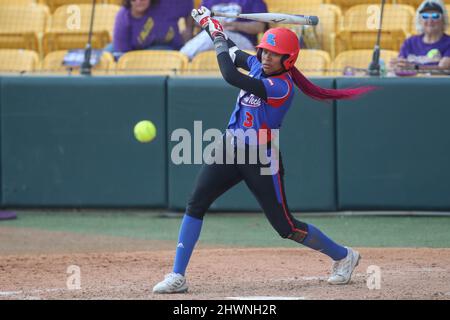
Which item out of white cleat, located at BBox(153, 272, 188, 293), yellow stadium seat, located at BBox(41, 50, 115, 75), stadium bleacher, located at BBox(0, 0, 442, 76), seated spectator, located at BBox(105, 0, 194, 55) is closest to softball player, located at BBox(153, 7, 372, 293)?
white cleat, located at BBox(153, 272, 188, 293)

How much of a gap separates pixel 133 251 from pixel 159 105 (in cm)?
202

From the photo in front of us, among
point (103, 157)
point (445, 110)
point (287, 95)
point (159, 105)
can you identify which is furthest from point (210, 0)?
point (287, 95)

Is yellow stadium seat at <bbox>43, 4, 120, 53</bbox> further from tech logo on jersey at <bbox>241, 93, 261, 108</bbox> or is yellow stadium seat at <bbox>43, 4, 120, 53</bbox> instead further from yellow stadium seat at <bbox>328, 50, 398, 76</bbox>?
tech logo on jersey at <bbox>241, 93, 261, 108</bbox>

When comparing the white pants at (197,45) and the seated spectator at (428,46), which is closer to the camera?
the seated spectator at (428,46)

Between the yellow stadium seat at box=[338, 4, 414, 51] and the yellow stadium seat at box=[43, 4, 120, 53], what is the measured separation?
262 cm

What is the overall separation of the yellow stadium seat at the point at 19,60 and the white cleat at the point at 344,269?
16.7ft

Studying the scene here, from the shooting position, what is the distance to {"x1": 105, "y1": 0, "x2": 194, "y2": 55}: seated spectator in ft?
33.3

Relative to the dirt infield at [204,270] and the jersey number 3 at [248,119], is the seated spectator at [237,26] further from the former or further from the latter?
the jersey number 3 at [248,119]

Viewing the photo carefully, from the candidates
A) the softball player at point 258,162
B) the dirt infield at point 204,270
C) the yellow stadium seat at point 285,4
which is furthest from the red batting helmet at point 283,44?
the yellow stadium seat at point 285,4

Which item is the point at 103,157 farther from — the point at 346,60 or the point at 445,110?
the point at 445,110

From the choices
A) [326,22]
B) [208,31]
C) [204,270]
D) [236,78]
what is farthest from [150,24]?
[236,78]

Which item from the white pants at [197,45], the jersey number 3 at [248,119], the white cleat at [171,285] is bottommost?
the white cleat at [171,285]

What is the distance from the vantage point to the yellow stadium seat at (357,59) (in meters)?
9.52

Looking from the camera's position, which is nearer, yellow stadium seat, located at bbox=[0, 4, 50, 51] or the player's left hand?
the player's left hand
